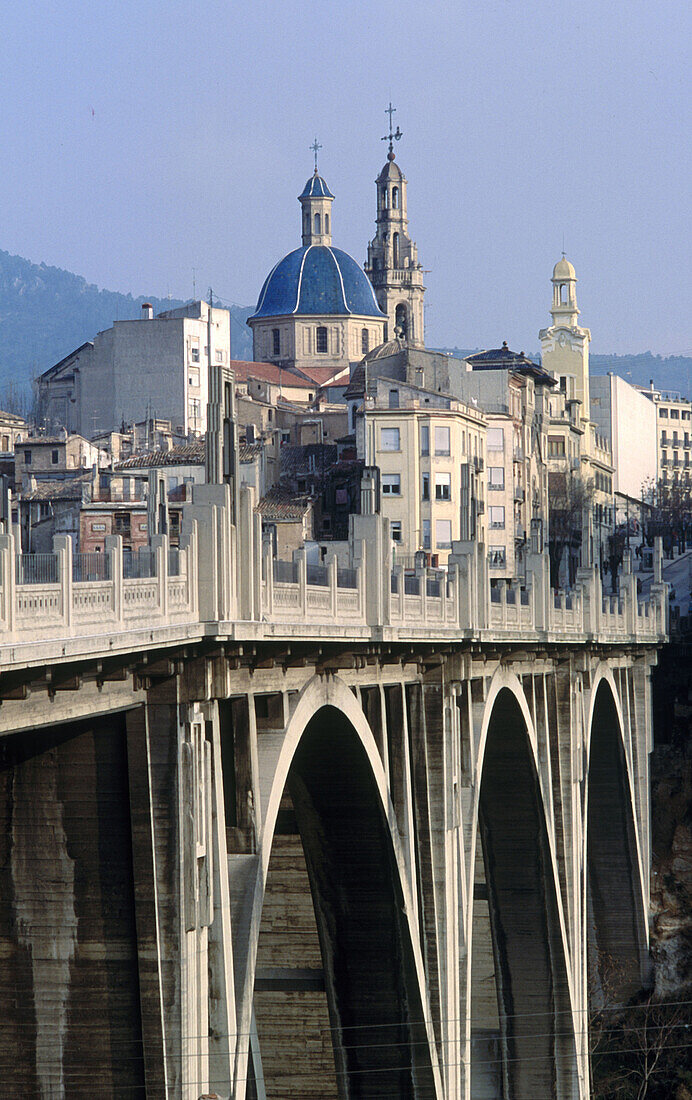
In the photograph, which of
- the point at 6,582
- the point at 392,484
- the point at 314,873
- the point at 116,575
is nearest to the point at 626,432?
the point at 392,484

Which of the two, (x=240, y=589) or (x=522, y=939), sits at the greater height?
(x=240, y=589)

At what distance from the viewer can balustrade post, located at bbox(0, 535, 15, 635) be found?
48.5 feet

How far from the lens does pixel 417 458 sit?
283ft

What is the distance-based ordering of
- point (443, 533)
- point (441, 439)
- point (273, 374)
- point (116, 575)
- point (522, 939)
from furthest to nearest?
1. point (273, 374)
2. point (441, 439)
3. point (443, 533)
4. point (522, 939)
5. point (116, 575)

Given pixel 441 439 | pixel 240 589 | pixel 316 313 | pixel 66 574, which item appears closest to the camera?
pixel 66 574

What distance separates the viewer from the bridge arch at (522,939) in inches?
1843

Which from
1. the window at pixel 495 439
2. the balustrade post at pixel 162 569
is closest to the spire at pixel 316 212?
the window at pixel 495 439

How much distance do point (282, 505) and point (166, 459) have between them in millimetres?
6562

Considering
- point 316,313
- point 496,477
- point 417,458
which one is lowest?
point 496,477

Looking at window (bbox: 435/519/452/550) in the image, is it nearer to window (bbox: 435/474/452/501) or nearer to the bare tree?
window (bbox: 435/474/452/501)

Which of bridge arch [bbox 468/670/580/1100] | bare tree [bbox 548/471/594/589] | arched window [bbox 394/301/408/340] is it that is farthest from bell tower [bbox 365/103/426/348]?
bridge arch [bbox 468/670/580/1100]

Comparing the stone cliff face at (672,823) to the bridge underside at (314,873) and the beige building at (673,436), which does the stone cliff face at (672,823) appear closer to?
the bridge underside at (314,873)

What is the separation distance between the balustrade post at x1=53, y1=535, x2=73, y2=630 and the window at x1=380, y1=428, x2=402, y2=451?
2779 inches

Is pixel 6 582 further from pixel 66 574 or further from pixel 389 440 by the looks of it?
pixel 389 440
